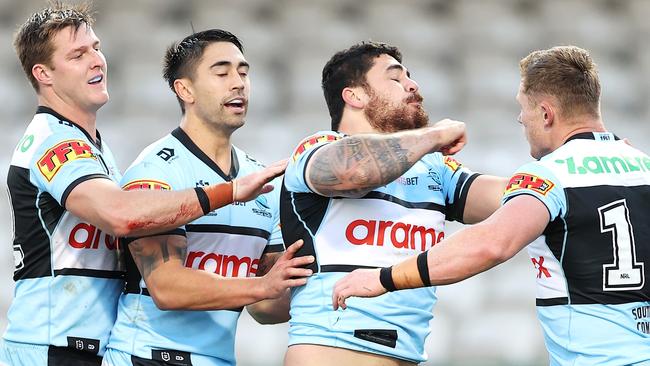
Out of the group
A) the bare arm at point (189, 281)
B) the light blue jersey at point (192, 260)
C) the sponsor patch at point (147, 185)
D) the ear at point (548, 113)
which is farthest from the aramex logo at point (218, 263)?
the ear at point (548, 113)

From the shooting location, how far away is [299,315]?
4.44m

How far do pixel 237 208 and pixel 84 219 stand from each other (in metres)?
0.77

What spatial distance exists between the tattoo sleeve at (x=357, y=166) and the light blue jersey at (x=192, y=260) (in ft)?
2.37

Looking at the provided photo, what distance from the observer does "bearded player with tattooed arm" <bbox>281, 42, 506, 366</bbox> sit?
423cm

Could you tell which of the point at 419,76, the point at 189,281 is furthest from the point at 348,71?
the point at 419,76

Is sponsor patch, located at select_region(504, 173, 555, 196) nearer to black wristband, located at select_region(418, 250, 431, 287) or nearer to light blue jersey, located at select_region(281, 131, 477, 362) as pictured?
black wristband, located at select_region(418, 250, 431, 287)

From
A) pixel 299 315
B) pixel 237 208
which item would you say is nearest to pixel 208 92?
pixel 237 208

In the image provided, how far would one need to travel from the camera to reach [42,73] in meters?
4.90

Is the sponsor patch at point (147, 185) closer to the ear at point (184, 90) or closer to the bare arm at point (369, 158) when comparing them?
the ear at point (184, 90)

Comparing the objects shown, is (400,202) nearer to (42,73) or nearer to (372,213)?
(372,213)

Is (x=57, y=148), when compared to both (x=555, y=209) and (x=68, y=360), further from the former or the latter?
(x=555, y=209)

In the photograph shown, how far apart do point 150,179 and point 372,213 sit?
3.47ft

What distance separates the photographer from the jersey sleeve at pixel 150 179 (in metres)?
4.62

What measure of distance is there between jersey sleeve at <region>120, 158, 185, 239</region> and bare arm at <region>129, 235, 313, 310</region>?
0.10 meters
